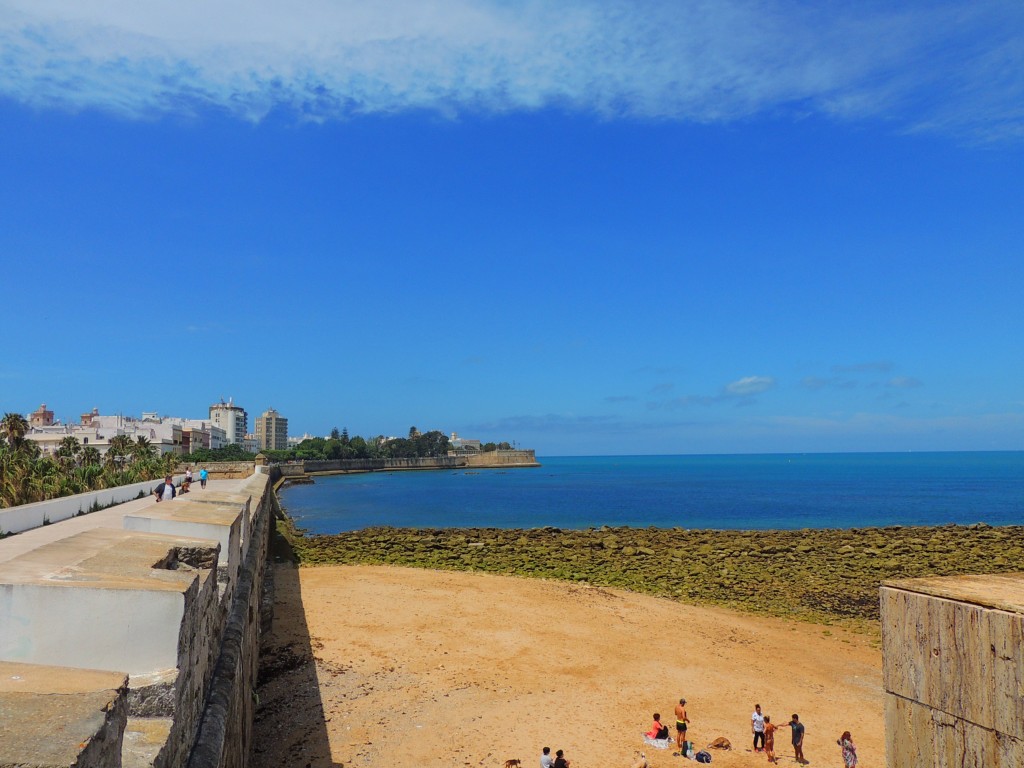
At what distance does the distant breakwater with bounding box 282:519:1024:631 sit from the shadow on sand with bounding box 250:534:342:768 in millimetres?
10925

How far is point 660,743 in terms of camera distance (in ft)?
35.5

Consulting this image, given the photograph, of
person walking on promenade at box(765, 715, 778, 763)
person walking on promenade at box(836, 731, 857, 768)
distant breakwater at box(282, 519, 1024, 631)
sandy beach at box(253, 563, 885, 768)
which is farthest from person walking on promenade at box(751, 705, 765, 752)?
distant breakwater at box(282, 519, 1024, 631)

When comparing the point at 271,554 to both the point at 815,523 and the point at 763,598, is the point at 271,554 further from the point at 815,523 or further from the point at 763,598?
the point at 815,523

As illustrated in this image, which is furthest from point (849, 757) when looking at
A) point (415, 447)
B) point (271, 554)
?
point (415, 447)

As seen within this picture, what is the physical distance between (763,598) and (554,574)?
7.23 metres

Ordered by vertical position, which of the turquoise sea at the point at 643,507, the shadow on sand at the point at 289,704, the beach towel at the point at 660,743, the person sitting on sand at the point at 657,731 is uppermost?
the shadow on sand at the point at 289,704

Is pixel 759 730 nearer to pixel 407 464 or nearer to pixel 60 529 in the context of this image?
pixel 60 529

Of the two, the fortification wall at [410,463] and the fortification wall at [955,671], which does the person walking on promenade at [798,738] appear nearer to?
the fortification wall at [955,671]

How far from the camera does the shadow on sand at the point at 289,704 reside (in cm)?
975

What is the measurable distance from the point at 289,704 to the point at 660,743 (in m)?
6.22

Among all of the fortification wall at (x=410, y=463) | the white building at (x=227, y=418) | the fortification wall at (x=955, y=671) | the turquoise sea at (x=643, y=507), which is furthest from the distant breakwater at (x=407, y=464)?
the fortification wall at (x=955, y=671)

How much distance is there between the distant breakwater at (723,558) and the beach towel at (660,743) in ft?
34.8

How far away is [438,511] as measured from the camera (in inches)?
2346

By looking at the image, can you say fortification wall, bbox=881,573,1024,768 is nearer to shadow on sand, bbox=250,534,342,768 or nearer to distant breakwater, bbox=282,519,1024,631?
shadow on sand, bbox=250,534,342,768
